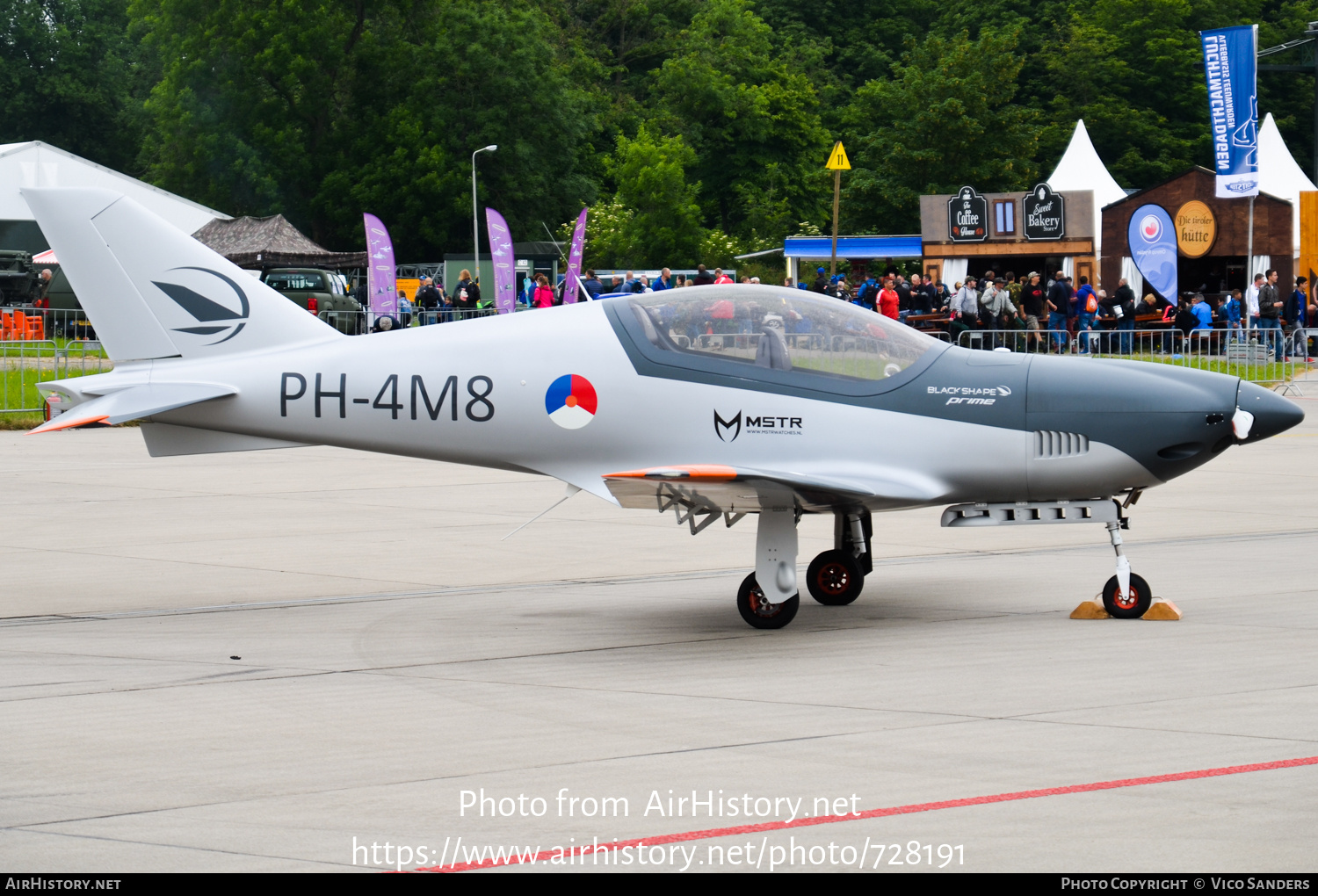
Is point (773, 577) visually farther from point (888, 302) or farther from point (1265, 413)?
point (888, 302)

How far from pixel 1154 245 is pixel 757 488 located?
37.8 m

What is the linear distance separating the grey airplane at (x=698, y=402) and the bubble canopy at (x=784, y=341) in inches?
0.5

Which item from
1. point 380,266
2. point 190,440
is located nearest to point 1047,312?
point 380,266

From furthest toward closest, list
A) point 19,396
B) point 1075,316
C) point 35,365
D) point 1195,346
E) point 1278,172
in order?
point 1278,172 → point 1075,316 → point 1195,346 → point 35,365 → point 19,396

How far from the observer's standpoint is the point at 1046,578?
11141 millimetres

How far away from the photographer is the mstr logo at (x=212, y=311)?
10.1 m

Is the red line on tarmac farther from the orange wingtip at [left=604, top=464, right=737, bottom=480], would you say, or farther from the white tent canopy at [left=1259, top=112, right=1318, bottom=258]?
the white tent canopy at [left=1259, top=112, right=1318, bottom=258]

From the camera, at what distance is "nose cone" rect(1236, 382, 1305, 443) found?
29.3 ft

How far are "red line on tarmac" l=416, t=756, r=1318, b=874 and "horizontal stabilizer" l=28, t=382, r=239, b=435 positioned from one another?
18.7 ft

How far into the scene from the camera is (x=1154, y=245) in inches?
1711

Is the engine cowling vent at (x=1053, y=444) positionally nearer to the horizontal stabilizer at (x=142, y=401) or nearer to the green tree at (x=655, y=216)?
the horizontal stabilizer at (x=142, y=401)

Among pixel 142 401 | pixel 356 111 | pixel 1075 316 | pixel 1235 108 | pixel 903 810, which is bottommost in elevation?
pixel 903 810
